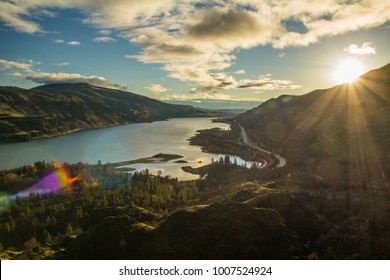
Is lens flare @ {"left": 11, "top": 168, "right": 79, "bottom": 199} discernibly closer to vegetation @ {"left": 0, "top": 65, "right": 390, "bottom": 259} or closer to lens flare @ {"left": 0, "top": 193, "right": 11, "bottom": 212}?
lens flare @ {"left": 0, "top": 193, "right": 11, "bottom": 212}

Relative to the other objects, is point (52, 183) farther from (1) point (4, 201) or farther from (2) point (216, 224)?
(2) point (216, 224)

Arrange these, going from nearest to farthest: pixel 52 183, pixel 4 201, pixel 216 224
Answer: pixel 216 224 < pixel 4 201 < pixel 52 183

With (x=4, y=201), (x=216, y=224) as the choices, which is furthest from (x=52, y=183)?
(x=216, y=224)

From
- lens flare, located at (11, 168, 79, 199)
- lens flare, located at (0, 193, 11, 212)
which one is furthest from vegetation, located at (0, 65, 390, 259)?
lens flare, located at (11, 168, 79, 199)

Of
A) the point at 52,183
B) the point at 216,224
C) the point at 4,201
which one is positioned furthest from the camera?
the point at 52,183

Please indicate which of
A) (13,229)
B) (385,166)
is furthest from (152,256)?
(385,166)

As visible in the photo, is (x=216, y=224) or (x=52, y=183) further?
(x=52, y=183)

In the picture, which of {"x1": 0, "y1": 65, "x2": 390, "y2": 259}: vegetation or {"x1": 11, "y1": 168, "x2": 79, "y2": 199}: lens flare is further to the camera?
{"x1": 11, "y1": 168, "x2": 79, "y2": 199}: lens flare

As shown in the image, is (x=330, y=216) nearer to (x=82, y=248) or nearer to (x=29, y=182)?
(x=82, y=248)

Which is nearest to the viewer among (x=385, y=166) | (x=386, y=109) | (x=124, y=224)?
(x=124, y=224)

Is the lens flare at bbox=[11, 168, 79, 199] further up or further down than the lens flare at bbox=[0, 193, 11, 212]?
further up

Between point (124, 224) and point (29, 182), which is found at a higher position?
point (124, 224)
